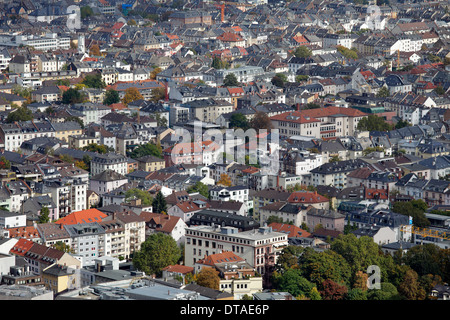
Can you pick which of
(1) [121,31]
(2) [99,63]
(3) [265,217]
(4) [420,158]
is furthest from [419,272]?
(1) [121,31]

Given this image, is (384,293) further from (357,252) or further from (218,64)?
(218,64)

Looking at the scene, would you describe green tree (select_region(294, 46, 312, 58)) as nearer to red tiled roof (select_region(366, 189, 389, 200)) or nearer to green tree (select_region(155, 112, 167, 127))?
green tree (select_region(155, 112, 167, 127))

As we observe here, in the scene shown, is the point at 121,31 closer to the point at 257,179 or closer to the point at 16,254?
the point at 257,179

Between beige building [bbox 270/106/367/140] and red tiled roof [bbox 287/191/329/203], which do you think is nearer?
red tiled roof [bbox 287/191/329/203]

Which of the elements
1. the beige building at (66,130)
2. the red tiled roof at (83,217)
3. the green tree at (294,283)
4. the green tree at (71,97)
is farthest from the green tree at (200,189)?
the green tree at (71,97)

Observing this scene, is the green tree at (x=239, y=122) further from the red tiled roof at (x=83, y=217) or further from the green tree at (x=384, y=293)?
the green tree at (x=384, y=293)

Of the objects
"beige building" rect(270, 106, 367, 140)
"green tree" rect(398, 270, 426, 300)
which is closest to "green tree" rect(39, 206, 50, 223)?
"green tree" rect(398, 270, 426, 300)
